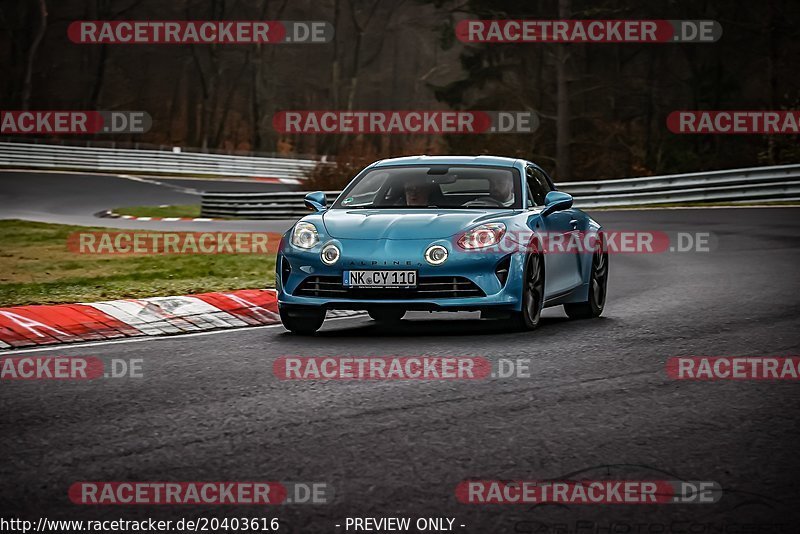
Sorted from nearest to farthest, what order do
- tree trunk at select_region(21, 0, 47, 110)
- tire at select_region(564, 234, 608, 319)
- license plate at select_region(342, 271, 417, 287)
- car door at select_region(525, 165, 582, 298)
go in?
license plate at select_region(342, 271, 417, 287), car door at select_region(525, 165, 582, 298), tire at select_region(564, 234, 608, 319), tree trunk at select_region(21, 0, 47, 110)

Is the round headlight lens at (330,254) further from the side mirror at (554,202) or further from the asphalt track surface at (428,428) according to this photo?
the side mirror at (554,202)

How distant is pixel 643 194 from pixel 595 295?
1872 cm

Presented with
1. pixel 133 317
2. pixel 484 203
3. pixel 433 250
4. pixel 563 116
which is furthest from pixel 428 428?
pixel 563 116

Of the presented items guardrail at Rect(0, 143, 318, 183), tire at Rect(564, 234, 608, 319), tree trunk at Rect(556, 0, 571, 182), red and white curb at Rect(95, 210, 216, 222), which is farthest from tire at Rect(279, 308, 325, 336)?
guardrail at Rect(0, 143, 318, 183)

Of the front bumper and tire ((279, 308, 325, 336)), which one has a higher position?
the front bumper

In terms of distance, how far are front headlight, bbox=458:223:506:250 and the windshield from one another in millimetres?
725

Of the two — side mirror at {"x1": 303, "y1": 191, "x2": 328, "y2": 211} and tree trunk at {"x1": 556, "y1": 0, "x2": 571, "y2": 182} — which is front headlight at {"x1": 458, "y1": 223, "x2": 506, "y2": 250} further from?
tree trunk at {"x1": 556, "y1": 0, "x2": 571, "y2": 182}

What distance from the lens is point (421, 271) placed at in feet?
31.7

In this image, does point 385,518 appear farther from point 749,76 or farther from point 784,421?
point 749,76

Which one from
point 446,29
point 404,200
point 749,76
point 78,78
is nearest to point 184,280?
point 404,200

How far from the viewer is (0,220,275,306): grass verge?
12.4 meters

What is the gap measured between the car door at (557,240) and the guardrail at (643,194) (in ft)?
55.9

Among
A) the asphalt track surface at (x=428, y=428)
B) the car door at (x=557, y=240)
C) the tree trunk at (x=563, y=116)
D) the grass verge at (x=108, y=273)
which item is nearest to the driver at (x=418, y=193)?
the car door at (x=557, y=240)

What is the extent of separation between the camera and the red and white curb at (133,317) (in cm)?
988
